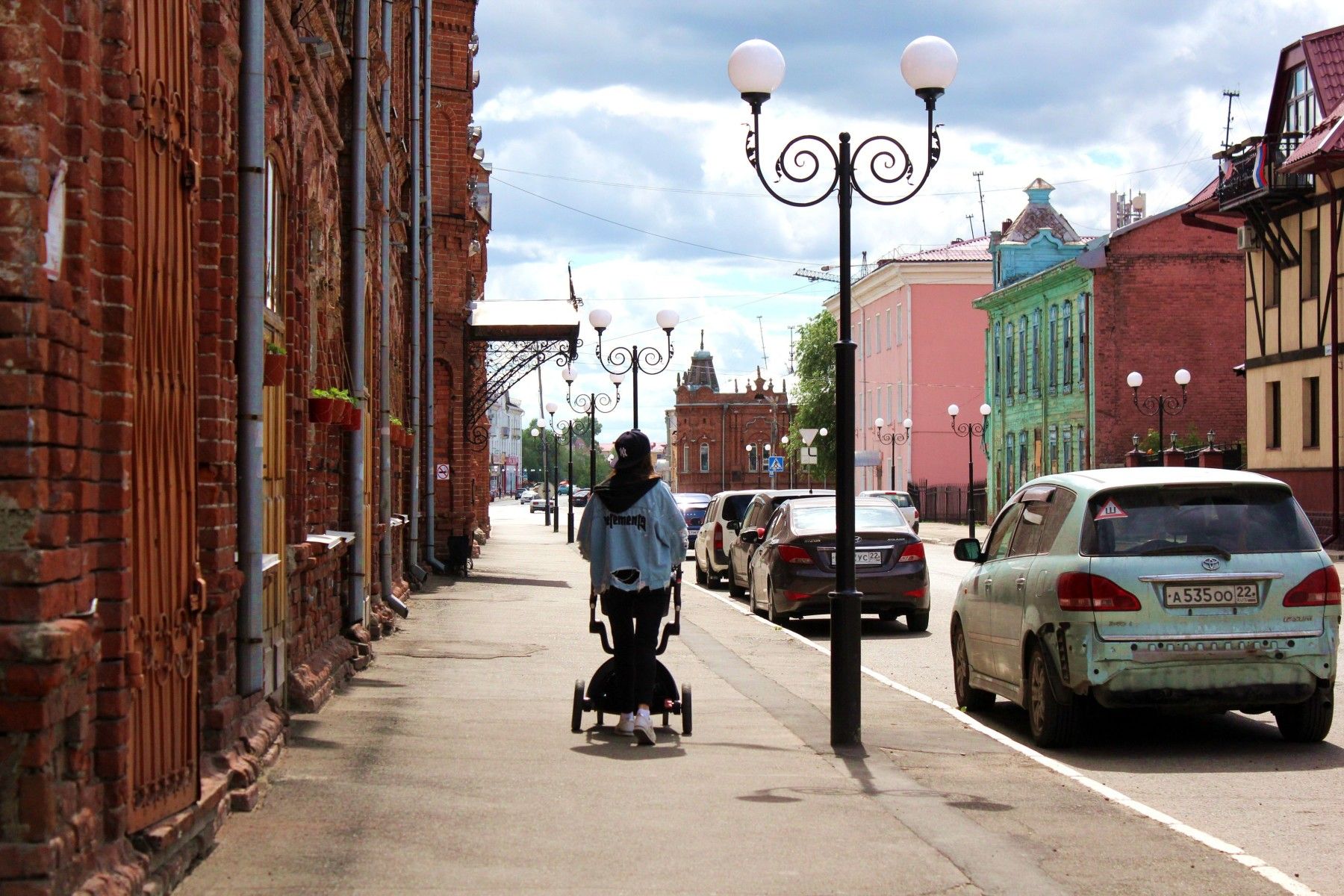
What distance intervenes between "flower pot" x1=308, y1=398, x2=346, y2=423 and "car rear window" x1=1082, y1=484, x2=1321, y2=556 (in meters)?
5.12

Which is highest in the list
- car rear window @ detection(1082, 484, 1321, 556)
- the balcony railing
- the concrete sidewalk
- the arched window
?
the balcony railing

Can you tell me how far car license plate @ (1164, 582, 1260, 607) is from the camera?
966 cm

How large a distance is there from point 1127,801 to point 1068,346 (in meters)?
49.4

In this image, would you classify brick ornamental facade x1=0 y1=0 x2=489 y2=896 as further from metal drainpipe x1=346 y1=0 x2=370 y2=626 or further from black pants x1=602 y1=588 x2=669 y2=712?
metal drainpipe x1=346 y1=0 x2=370 y2=626

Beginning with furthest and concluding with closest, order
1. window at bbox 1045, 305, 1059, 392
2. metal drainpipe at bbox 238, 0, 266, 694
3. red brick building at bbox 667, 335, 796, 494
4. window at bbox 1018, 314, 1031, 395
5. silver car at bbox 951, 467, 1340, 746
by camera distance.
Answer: red brick building at bbox 667, 335, 796, 494 → window at bbox 1018, 314, 1031, 395 → window at bbox 1045, 305, 1059, 392 → silver car at bbox 951, 467, 1340, 746 → metal drainpipe at bbox 238, 0, 266, 694

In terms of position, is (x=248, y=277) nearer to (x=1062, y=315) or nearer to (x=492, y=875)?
(x=492, y=875)

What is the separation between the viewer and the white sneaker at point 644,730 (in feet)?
31.6

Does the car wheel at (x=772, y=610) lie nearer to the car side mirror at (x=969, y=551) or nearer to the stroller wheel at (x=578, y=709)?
the car side mirror at (x=969, y=551)

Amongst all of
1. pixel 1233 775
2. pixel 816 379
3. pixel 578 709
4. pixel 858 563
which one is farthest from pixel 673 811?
pixel 816 379

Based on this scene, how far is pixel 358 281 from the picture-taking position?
14.0 metres

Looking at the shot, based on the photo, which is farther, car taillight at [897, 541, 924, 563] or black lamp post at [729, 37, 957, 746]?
car taillight at [897, 541, 924, 563]

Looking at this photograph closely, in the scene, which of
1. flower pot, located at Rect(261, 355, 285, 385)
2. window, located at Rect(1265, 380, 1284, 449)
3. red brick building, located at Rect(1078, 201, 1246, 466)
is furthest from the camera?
red brick building, located at Rect(1078, 201, 1246, 466)

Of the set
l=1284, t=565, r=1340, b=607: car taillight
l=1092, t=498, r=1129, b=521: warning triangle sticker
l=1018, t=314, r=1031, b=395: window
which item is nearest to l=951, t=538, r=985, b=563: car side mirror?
l=1092, t=498, r=1129, b=521: warning triangle sticker

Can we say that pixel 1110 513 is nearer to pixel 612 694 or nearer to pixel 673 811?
pixel 612 694
